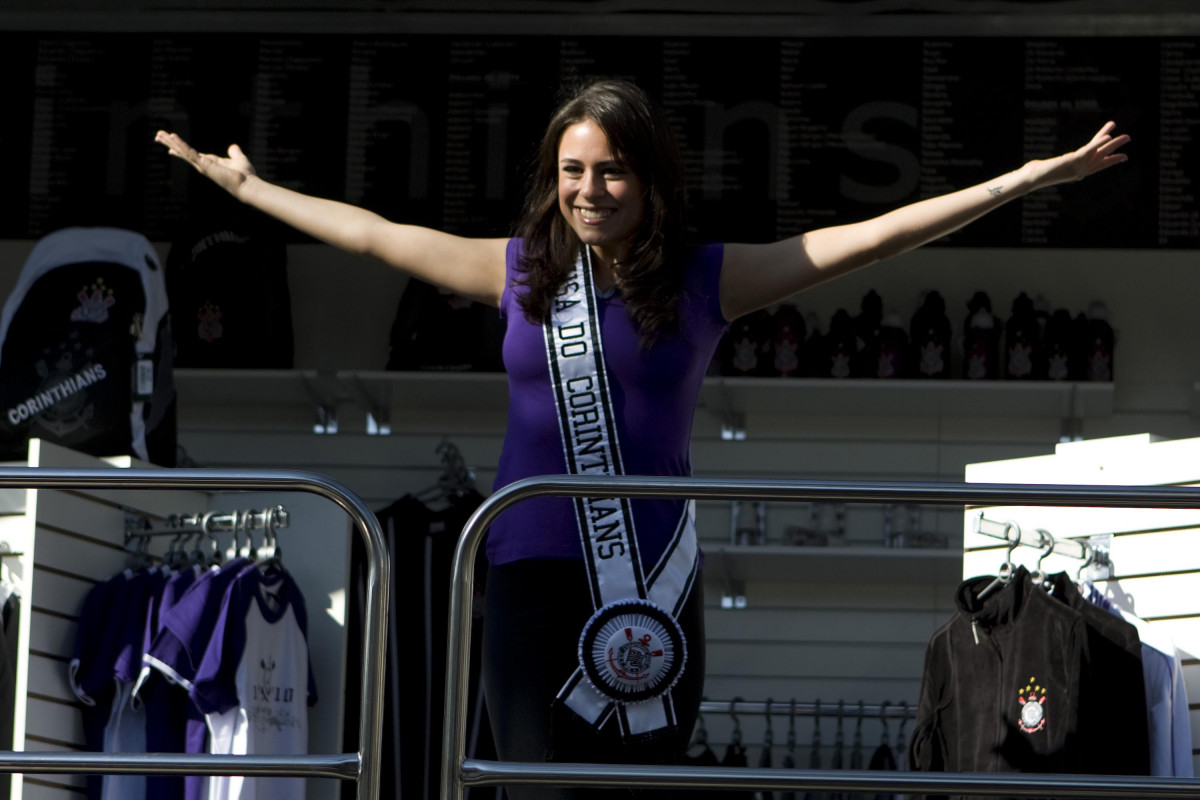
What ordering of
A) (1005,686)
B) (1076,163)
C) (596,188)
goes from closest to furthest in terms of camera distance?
(596,188), (1076,163), (1005,686)

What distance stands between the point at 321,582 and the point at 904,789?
2.83 m

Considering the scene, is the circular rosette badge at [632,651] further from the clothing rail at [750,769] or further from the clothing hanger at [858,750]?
the clothing hanger at [858,750]

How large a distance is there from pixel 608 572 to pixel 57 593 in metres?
2.55

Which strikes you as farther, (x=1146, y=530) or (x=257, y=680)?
(x=257, y=680)

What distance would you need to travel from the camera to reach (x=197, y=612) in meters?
4.29

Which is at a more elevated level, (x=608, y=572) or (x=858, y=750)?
(x=608, y=572)

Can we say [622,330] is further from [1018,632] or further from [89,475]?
[1018,632]

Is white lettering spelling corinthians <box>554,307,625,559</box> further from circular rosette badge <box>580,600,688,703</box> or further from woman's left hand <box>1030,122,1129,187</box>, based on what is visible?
woman's left hand <box>1030,122,1129,187</box>

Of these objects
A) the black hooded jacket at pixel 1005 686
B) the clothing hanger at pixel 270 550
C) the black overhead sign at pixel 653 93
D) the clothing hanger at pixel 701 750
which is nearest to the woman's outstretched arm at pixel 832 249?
the black hooded jacket at pixel 1005 686

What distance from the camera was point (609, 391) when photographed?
2143mm

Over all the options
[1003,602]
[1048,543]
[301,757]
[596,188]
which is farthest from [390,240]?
[1048,543]

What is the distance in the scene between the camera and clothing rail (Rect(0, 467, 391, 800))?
2.21m

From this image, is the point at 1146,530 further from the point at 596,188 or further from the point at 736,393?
the point at 596,188

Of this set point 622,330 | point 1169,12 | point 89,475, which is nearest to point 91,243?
point 89,475
